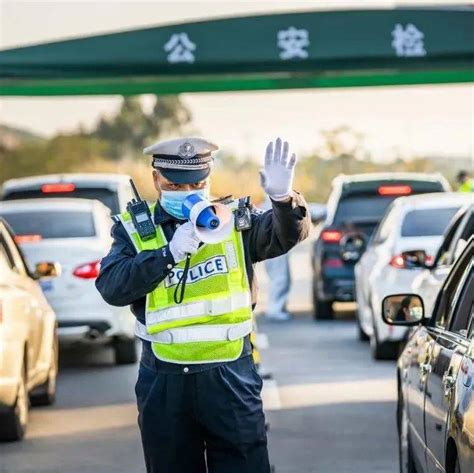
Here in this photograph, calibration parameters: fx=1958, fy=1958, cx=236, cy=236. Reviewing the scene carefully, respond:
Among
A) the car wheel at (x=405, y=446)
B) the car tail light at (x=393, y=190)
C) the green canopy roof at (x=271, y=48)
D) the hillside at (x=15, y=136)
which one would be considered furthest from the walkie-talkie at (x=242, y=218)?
the hillside at (x=15, y=136)

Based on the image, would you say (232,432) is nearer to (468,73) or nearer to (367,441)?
(367,441)

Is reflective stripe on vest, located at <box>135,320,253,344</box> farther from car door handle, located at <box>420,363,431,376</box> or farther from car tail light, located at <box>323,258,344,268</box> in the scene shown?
car tail light, located at <box>323,258,344,268</box>

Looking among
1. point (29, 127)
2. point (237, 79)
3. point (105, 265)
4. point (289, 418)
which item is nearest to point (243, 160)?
point (29, 127)

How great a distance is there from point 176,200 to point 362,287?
482 inches

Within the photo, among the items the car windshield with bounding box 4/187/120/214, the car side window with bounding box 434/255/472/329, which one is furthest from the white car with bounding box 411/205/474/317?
the car windshield with bounding box 4/187/120/214

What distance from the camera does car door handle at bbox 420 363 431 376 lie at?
8.16 meters

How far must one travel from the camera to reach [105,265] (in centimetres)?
717

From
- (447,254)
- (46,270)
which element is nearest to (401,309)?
(447,254)

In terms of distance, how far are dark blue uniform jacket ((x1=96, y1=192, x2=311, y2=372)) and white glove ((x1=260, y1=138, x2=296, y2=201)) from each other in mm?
52

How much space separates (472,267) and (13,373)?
4777 mm

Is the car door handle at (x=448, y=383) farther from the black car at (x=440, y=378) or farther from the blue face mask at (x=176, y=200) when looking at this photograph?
the blue face mask at (x=176, y=200)

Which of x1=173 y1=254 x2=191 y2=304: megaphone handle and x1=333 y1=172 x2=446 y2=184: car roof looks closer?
x1=173 y1=254 x2=191 y2=304: megaphone handle

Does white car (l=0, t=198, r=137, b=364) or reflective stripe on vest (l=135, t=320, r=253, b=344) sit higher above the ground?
reflective stripe on vest (l=135, t=320, r=253, b=344)

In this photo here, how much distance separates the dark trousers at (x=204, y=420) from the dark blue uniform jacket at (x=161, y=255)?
65mm
